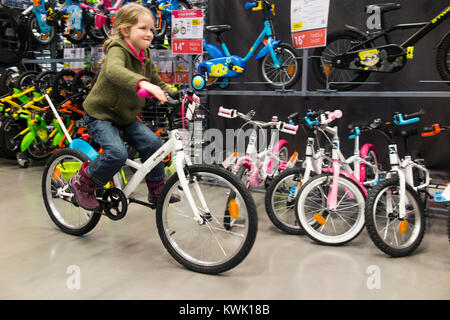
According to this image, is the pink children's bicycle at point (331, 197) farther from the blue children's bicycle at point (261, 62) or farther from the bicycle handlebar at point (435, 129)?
the blue children's bicycle at point (261, 62)

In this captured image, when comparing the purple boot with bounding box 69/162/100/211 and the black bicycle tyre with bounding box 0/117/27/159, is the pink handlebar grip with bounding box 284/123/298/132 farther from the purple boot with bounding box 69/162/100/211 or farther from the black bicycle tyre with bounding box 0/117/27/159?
the black bicycle tyre with bounding box 0/117/27/159

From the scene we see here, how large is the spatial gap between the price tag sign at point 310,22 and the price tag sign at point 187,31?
1.00 m

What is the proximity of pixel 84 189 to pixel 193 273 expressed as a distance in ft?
2.96

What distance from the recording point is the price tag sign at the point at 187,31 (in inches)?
145

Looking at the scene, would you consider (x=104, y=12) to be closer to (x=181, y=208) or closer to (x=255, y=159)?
(x=255, y=159)

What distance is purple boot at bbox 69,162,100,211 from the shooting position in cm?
A: 233

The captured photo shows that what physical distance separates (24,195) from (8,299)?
214 cm

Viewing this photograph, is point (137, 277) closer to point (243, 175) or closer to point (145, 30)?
point (243, 175)

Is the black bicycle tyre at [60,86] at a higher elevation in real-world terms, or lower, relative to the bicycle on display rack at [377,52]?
lower

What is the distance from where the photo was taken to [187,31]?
374cm

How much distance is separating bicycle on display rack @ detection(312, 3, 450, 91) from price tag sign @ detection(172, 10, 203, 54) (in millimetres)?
1238

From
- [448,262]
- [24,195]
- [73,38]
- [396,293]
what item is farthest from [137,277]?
[73,38]

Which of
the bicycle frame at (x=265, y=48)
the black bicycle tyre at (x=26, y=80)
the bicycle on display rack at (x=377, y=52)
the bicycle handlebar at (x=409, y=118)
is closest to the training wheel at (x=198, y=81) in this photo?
the bicycle frame at (x=265, y=48)

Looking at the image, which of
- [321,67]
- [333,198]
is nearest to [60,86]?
[321,67]
